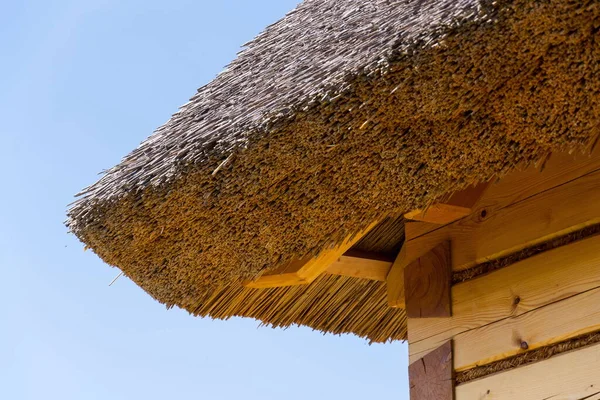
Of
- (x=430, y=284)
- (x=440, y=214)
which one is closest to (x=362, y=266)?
(x=430, y=284)

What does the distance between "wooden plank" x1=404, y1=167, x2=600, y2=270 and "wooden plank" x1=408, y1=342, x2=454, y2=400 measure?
1.00 feet

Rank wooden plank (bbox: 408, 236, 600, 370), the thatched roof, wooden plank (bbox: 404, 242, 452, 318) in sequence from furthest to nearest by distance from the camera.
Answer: wooden plank (bbox: 404, 242, 452, 318) < wooden plank (bbox: 408, 236, 600, 370) < the thatched roof

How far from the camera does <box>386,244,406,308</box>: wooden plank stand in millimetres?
3775

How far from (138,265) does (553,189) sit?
1.51 m

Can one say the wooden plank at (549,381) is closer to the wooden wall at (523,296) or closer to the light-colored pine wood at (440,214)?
the wooden wall at (523,296)

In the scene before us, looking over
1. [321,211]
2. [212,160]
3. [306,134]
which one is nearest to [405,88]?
[306,134]

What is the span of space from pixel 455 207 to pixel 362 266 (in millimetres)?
645

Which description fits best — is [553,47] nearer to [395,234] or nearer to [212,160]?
[212,160]

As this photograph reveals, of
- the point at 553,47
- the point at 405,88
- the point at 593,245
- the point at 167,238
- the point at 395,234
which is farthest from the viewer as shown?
the point at 395,234

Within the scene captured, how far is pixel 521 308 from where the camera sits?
3.05m

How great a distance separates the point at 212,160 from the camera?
318cm

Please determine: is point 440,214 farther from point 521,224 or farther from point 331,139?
point 331,139

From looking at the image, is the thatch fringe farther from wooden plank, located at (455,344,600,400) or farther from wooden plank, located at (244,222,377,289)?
wooden plank, located at (455,344,600,400)

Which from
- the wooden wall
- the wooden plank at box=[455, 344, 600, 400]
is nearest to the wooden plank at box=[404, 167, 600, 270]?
the wooden wall
